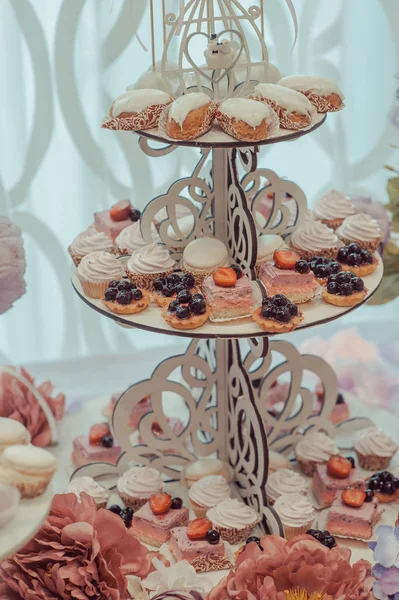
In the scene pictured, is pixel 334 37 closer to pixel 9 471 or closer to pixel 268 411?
pixel 268 411

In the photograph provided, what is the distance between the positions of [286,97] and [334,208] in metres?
0.64

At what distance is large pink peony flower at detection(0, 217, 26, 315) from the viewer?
2344mm

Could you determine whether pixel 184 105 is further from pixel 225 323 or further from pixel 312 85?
pixel 225 323

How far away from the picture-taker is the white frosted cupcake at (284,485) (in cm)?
254

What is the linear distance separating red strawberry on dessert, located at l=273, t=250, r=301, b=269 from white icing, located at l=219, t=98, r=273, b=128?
0.36 metres

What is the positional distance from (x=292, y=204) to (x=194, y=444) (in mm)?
790

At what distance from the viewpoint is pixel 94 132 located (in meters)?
3.59

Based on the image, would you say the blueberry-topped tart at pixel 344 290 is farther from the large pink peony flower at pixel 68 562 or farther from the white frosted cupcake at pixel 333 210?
the large pink peony flower at pixel 68 562

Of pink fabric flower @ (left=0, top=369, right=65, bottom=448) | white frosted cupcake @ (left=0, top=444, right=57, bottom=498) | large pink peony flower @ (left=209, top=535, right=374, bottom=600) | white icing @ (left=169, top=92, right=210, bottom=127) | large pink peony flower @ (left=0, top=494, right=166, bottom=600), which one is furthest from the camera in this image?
pink fabric flower @ (left=0, top=369, right=65, bottom=448)

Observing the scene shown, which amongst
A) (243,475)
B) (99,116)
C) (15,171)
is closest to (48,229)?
(15,171)

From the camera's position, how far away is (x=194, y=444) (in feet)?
8.98

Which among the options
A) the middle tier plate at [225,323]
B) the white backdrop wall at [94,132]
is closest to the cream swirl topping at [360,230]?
the middle tier plate at [225,323]

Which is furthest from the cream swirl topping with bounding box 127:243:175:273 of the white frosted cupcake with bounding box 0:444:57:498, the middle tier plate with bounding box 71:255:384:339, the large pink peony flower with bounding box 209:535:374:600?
the white frosted cupcake with bounding box 0:444:57:498

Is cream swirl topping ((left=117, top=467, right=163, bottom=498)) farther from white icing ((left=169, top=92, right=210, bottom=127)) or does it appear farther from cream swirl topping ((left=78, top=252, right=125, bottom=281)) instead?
white icing ((left=169, top=92, right=210, bottom=127))
